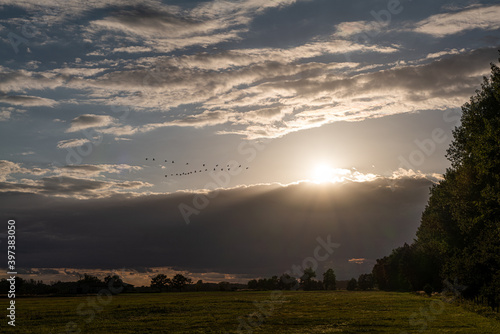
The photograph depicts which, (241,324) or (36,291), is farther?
(36,291)

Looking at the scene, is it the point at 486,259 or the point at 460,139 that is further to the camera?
the point at 460,139

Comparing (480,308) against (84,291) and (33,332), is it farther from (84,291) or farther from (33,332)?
(84,291)

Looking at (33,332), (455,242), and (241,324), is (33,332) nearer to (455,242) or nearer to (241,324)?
(241,324)

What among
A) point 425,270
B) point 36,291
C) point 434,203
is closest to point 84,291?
point 36,291

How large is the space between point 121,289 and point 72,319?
417 feet

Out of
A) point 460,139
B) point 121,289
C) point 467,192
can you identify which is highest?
point 460,139

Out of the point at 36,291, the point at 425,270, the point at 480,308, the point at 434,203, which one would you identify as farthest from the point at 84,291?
the point at 480,308

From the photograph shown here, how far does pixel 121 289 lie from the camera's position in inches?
6786

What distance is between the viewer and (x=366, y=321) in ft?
152

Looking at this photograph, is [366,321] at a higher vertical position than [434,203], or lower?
lower

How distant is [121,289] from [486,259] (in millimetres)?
146502

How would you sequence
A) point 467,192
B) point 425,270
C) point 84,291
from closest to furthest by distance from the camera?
1. point 467,192
2. point 425,270
3. point 84,291

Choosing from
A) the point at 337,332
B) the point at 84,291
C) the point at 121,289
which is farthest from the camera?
the point at 121,289

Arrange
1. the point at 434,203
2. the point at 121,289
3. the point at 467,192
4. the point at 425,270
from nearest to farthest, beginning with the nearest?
the point at 467,192 → the point at 434,203 → the point at 425,270 → the point at 121,289
